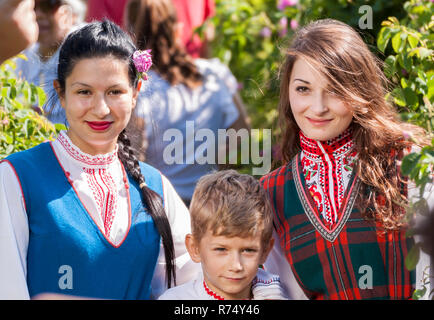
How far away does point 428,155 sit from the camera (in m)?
2.18

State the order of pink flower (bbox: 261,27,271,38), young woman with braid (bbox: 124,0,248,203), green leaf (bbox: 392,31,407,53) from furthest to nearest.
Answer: pink flower (bbox: 261,27,271,38)
young woman with braid (bbox: 124,0,248,203)
green leaf (bbox: 392,31,407,53)

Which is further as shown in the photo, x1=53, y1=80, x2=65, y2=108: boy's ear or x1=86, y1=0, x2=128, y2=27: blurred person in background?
x1=86, y1=0, x2=128, y2=27: blurred person in background

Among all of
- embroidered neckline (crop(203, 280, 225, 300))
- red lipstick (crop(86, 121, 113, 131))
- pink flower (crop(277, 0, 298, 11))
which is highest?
pink flower (crop(277, 0, 298, 11))

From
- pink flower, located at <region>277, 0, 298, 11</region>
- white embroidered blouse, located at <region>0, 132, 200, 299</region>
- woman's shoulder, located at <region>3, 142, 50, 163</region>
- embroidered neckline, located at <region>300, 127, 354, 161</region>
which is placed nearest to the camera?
white embroidered blouse, located at <region>0, 132, 200, 299</region>

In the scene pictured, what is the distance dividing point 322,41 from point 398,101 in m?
0.37

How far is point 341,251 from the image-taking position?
2.53m

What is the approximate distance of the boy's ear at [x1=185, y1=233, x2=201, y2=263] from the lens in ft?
8.32

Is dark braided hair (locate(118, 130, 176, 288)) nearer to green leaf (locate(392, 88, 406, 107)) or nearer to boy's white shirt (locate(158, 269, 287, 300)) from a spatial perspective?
boy's white shirt (locate(158, 269, 287, 300))

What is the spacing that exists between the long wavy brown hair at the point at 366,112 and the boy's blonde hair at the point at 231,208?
0.31 meters

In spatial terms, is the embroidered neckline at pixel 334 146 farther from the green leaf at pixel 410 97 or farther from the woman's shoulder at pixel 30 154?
the woman's shoulder at pixel 30 154

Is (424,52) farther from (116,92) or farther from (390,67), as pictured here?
(116,92)

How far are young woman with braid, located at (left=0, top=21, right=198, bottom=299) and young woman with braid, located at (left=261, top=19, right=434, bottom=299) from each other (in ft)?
1.35

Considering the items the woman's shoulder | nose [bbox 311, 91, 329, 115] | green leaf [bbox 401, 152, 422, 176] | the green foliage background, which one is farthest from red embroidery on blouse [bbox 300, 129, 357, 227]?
the green foliage background

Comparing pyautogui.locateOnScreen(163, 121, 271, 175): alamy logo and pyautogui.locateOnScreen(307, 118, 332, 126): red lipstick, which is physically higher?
pyautogui.locateOnScreen(307, 118, 332, 126): red lipstick
